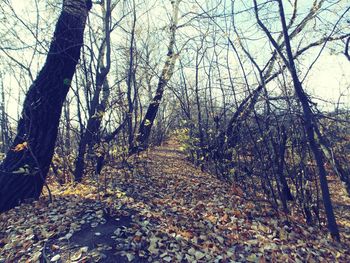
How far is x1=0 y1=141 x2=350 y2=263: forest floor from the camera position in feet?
10.9

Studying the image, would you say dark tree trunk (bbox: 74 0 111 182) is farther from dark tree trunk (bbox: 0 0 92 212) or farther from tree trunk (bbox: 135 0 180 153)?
tree trunk (bbox: 135 0 180 153)

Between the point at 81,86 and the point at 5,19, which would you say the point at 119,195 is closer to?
the point at 81,86

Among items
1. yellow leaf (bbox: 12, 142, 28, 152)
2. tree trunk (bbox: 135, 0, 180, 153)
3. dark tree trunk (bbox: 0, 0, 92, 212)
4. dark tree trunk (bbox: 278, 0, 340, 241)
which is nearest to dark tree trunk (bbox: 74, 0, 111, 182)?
dark tree trunk (bbox: 0, 0, 92, 212)

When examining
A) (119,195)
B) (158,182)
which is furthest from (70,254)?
(158,182)

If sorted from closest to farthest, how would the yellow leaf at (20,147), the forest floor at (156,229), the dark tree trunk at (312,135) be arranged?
1. the forest floor at (156,229)
2. the dark tree trunk at (312,135)
3. the yellow leaf at (20,147)

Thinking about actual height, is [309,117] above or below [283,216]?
above

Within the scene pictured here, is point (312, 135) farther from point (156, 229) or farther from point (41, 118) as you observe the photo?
point (41, 118)

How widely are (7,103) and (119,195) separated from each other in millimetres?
Result: 6581

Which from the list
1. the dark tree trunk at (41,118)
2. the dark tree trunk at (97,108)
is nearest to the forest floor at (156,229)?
the dark tree trunk at (41,118)

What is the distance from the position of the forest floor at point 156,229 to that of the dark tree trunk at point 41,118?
0.32 m

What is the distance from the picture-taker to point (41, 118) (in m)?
4.66

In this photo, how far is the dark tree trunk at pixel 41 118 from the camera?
4523 mm

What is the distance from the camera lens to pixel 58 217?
4.05 m

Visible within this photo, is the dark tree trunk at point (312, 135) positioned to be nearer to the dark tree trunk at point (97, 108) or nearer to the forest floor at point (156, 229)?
the forest floor at point (156, 229)
